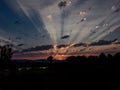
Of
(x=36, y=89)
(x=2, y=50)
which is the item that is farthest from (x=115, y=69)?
(x=2, y=50)

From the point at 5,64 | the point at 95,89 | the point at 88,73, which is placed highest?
the point at 5,64

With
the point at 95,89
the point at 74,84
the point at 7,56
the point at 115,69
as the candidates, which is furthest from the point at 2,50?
the point at 95,89

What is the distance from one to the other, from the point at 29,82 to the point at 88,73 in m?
23.7

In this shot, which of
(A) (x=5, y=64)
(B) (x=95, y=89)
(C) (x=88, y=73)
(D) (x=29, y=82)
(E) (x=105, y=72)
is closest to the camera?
(B) (x=95, y=89)

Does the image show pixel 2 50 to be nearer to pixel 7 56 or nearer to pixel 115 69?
pixel 7 56

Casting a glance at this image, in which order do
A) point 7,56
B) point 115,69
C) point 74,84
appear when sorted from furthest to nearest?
1. point 7,56
2. point 115,69
3. point 74,84

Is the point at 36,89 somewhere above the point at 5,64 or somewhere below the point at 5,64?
below

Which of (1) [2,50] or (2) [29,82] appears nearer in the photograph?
(2) [29,82]

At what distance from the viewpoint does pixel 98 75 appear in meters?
86.2

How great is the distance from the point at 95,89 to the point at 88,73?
27.2 m

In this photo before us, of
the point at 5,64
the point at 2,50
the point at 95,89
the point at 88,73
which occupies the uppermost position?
the point at 2,50

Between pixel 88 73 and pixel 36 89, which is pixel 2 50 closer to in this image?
pixel 88 73

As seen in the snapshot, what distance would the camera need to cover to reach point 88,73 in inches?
3455

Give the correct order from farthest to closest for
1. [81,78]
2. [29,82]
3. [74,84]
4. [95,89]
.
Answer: [81,78] → [29,82] → [74,84] → [95,89]
